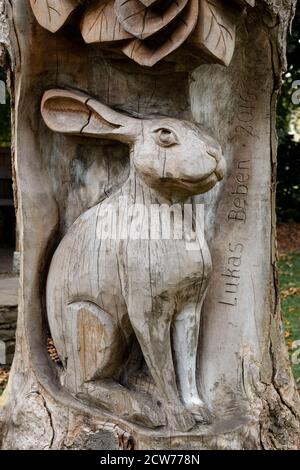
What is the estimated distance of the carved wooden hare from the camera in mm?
1611

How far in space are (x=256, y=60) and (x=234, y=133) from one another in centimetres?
22

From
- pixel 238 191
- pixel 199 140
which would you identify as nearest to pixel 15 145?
pixel 199 140

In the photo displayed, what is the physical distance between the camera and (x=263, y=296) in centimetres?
184

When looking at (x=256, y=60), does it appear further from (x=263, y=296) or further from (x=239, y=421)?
(x=239, y=421)

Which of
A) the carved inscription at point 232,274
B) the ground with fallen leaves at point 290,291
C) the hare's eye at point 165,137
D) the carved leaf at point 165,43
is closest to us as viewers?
the carved leaf at point 165,43

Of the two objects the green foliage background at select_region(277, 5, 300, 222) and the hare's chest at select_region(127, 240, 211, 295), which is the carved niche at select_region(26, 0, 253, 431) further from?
the green foliage background at select_region(277, 5, 300, 222)

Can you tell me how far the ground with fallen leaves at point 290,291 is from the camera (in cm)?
379

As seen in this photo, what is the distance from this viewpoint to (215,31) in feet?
4.96

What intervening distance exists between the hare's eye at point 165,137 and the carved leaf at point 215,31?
0.20 metres

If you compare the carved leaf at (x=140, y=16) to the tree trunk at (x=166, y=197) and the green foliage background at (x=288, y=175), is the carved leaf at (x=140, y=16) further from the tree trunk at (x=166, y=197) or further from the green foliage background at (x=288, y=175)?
the green foliage background at (x=288, y=175)

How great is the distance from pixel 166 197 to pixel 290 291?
4.28 meters

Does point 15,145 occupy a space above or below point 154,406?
above

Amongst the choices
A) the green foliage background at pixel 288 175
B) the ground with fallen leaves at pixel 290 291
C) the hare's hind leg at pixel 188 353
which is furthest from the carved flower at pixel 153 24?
the green foliage background at pixel 288 175
